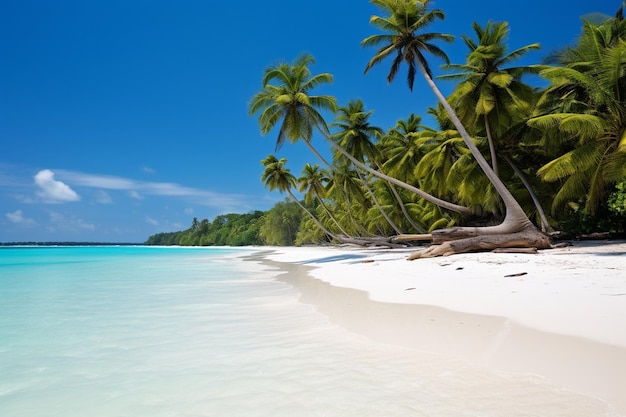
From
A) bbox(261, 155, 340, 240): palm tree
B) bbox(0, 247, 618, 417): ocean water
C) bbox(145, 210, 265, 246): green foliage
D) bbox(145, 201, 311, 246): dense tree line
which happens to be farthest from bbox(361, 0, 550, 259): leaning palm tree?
bbox(145, 210, 265, 246): green foliage

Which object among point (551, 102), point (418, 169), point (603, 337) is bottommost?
point (603, 337)

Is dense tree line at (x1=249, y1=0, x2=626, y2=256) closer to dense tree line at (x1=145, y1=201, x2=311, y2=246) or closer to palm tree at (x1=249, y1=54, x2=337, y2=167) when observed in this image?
palm tree at (x1=249, y1=54, x2=337, y2=167)

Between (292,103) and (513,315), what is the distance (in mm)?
16323

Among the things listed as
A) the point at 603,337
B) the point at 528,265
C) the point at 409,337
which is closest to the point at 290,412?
the point at 409,337

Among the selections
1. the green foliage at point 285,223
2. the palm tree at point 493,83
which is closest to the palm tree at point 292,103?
the palm tree at point 493,83

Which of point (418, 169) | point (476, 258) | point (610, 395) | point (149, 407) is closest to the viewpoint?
point (610, 395)

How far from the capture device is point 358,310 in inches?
239

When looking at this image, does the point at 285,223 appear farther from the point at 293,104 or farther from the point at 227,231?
the point at 293,104

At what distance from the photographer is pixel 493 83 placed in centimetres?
1702

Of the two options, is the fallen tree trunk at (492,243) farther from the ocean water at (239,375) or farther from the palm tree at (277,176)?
the palm tree at (277,176)

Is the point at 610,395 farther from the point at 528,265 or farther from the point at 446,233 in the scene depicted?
the point at 446,233

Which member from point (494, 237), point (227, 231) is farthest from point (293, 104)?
point (227, 231)

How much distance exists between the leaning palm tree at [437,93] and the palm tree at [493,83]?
1.20 metres

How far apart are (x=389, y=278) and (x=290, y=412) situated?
7877 mm
